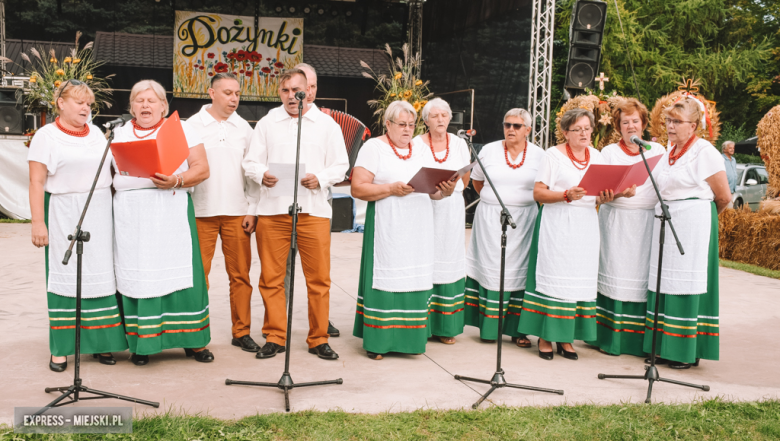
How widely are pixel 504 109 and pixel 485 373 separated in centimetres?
800

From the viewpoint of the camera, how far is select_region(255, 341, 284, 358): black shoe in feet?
14.1

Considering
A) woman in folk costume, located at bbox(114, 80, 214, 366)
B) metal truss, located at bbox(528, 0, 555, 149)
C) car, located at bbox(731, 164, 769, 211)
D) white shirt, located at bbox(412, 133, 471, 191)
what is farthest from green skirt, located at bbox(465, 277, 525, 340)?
car, located at bbox(731, 164, 769, 211)

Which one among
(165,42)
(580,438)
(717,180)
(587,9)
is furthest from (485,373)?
(165,42)

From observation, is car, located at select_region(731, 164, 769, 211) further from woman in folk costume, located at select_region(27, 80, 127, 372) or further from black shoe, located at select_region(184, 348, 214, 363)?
woman in folk costume, located at select_region(27, 80, 127, 372)

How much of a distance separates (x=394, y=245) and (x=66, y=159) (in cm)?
201

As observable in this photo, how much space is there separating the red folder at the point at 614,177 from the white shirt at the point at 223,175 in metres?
2.12

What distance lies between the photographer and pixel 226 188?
435cm

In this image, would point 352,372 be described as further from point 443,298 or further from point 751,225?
point 751,225

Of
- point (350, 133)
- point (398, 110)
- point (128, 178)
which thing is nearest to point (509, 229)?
point (398, 110)

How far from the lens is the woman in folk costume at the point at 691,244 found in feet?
13.9

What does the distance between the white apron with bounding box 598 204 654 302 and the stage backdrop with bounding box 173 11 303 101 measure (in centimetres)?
1132

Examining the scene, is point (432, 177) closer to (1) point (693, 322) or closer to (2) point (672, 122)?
(2) point (672, 122)

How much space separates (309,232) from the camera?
13.9ft

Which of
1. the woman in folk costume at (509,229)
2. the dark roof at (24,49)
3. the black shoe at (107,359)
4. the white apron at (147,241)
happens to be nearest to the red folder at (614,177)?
the woman in folk costume at (509,229)
